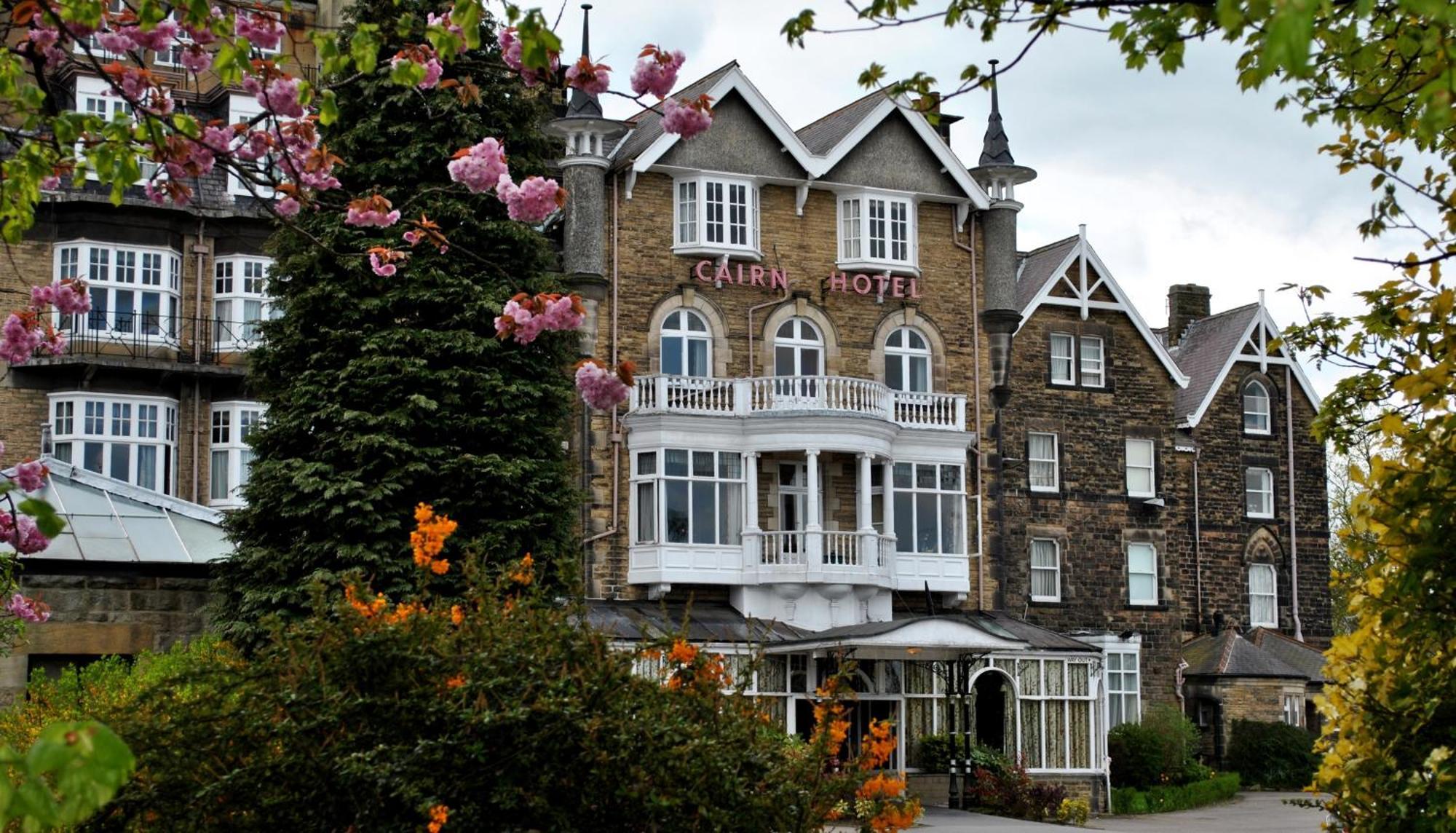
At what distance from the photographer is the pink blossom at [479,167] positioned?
39.0 feet

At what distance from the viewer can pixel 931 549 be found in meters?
39.0

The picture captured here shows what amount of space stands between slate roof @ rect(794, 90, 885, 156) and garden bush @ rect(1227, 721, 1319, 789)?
53.6 feet

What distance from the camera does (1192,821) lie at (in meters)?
34.3

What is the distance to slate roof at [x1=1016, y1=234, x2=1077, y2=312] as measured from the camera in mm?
42375

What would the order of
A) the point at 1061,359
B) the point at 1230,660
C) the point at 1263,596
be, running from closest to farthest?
the point at 1061,359 → the point at 1230,660 → the point at 1263,596

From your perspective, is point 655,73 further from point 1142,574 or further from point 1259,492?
point 1259,492

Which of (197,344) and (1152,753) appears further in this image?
(1152,753)

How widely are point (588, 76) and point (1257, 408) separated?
37632 millimetres

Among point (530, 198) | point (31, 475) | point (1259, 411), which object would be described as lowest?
point (31, 475)

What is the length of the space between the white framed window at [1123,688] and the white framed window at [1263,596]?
4.65m

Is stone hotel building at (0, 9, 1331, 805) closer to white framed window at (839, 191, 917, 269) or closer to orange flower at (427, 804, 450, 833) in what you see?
white framed window at (839, 191, 917, 269)

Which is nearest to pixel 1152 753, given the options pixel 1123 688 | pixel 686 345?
pixel 1123 688

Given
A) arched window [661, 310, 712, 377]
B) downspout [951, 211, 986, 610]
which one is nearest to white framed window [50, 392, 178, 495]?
arched window [661, 310, 712, 377]

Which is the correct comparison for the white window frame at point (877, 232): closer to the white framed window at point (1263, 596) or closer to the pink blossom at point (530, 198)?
the white framed window at point (1263, 596)
